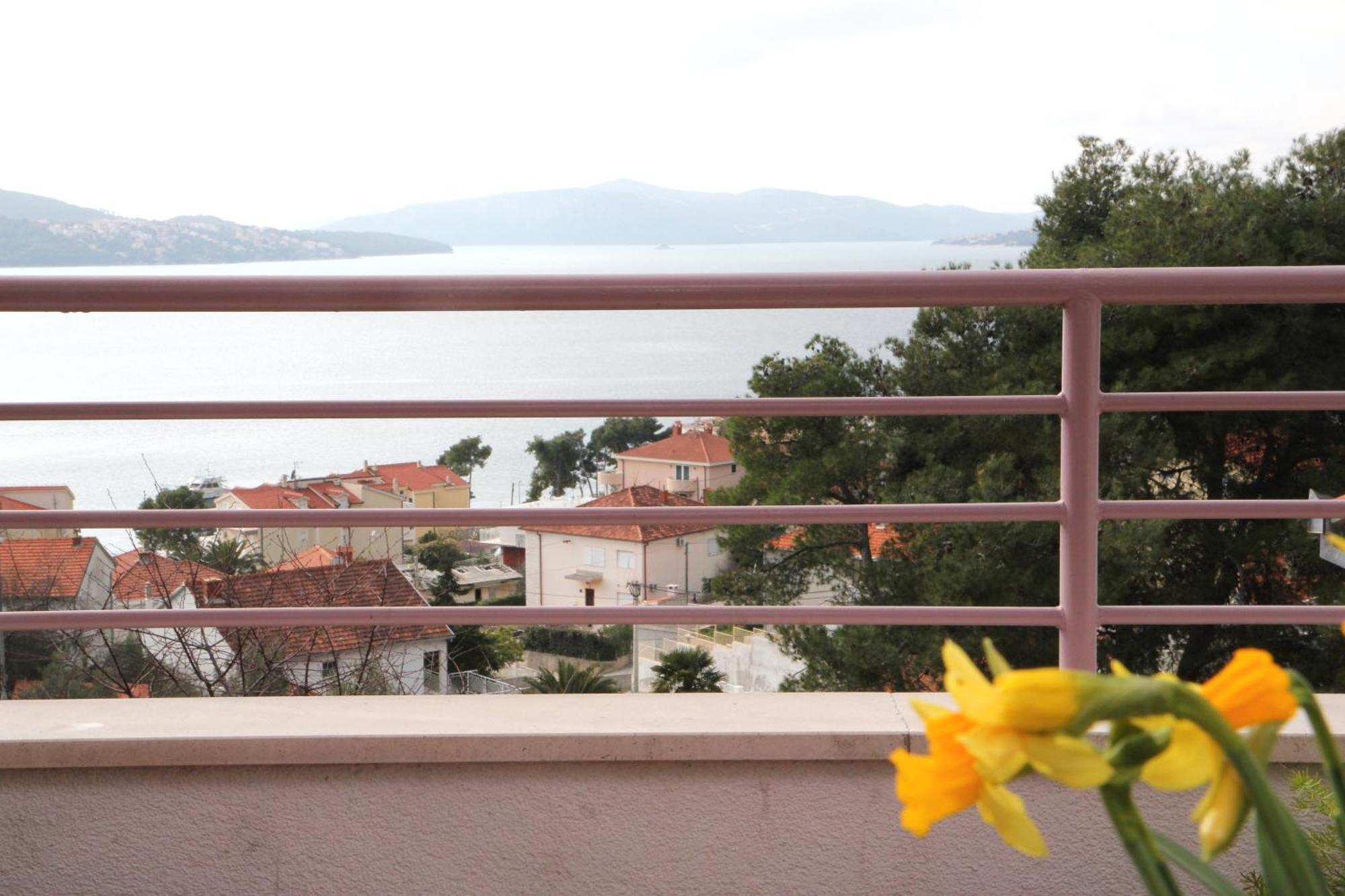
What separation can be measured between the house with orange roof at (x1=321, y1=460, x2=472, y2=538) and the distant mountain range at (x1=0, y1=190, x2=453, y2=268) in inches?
332

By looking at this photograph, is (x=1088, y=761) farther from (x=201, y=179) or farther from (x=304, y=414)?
(x=201, y=179)

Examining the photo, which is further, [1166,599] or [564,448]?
[1166,599]

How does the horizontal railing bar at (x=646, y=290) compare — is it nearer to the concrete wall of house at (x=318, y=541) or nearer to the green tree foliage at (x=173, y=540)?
the green tree foliage at (x=173, y=540)

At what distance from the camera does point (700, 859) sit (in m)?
1.88

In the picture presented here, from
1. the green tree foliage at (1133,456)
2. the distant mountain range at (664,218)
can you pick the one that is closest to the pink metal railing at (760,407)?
the green tree foliage at (1133,456)

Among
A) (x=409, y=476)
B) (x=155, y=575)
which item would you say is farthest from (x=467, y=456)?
(x=155, y=575)

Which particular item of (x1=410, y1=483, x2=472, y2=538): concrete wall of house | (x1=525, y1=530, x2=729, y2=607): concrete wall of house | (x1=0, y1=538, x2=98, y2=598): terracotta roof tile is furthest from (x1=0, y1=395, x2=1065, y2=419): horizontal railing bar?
(x1=525, y1=530, x2=729, y2=607): concrete wall of house

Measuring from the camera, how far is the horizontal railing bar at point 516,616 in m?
1.87

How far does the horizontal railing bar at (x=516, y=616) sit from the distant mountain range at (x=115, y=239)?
46.0 feet

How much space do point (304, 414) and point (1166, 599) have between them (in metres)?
14.8

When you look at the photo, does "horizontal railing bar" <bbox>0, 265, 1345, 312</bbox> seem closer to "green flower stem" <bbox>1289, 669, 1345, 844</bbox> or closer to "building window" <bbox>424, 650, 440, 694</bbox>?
"green flower stem" <bbox>1289, 669, 1345, 844</bbox>

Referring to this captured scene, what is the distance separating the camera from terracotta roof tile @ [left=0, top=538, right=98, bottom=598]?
405cm

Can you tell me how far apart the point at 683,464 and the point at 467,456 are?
208 inches

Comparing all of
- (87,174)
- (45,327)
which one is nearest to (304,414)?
(45,327)
